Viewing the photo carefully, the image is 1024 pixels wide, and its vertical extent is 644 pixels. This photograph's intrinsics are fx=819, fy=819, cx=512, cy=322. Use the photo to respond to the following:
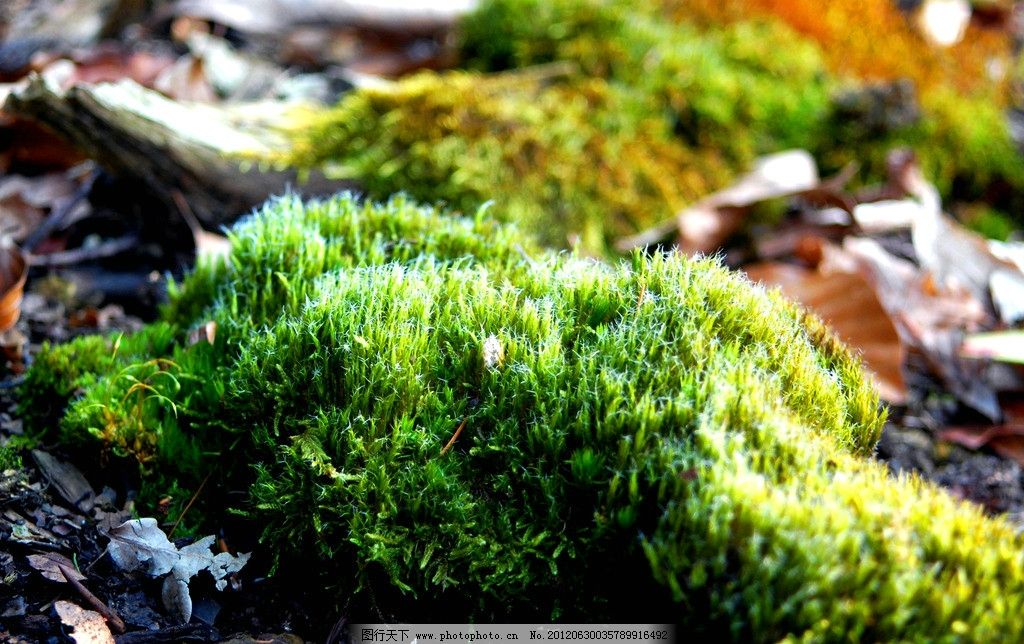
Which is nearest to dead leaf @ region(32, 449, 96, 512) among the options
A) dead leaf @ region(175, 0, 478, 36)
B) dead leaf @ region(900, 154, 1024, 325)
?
dead leaf @ region(175, 0, 478, 36)

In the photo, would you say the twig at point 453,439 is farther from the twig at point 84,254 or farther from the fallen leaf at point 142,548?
the twig at point 84,254

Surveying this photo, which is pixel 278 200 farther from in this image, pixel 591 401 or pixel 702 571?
pixel 702 571

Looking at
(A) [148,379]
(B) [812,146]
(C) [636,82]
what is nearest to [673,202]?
(C) [636,82]

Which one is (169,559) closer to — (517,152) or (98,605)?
(98,605)

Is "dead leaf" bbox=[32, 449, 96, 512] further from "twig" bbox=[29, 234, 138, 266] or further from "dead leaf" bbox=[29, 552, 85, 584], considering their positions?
"twig" bbox=[29, 234, 138, 266]


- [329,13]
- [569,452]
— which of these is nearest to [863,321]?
[569,452]
